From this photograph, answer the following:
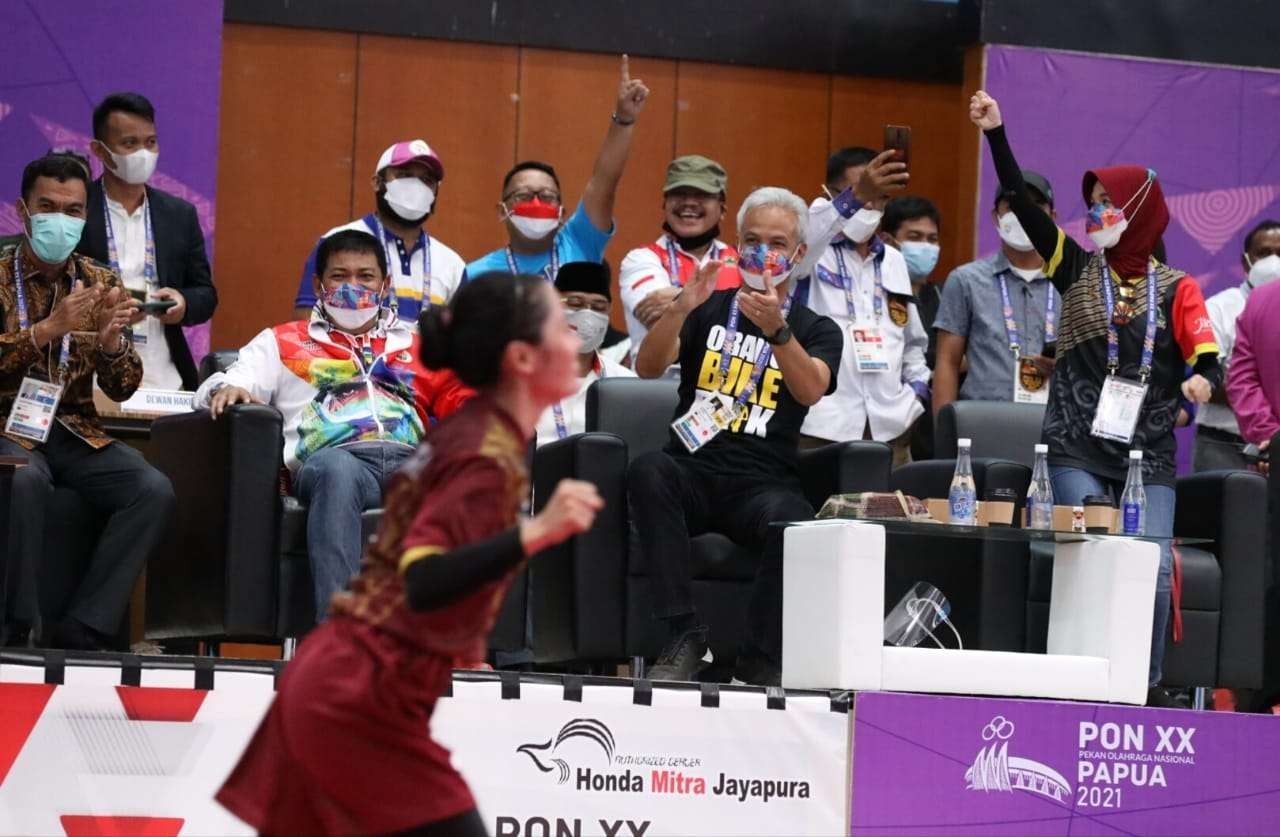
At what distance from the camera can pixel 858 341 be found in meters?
5.73

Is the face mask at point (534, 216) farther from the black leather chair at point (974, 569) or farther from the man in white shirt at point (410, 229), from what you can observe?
the black leather chair at point (974, 569)

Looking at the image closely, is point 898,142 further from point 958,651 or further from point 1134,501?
point 958,651

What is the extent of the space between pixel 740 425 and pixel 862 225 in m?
1.20

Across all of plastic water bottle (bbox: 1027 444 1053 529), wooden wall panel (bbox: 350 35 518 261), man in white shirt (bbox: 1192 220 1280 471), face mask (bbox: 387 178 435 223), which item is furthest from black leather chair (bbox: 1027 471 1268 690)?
wooden wall panel (bbox: 350 35 518 261)

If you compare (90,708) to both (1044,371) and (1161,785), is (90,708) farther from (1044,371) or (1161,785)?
(1044,371)

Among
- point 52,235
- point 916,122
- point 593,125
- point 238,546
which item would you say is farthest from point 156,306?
point 916,122

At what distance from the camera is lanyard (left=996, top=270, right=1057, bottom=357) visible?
235 inches

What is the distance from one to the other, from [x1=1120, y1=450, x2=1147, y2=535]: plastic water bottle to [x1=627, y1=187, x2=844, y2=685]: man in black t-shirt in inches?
32.8

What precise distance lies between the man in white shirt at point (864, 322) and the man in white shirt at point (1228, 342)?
3.64 ft

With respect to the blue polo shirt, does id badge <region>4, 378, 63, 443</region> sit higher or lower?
lower

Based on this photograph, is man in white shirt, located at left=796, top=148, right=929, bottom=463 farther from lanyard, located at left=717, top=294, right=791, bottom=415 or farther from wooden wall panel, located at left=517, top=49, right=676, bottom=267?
wooden wall panel, located at left=517, top=49, right=676, bottom=267

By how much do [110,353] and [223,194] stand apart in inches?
128

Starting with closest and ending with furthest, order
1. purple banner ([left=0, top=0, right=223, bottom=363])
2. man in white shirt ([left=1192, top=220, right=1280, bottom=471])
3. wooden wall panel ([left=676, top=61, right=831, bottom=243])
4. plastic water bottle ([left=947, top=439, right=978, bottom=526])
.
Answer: plastic water bottle ([left=947, top=439, right=978, bottom=526]) → man in white shirt ([left=1192, top=220, right=1280, bottom=471]) → purple banner ([left=0, top=0, right=223, bottom=363]) → wooden wall panel ([left=676, top=61, right=831, bottom=243])

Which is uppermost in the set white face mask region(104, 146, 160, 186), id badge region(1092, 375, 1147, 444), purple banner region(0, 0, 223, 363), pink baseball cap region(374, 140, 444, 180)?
purple banner region(0, 0, 223, 363)
